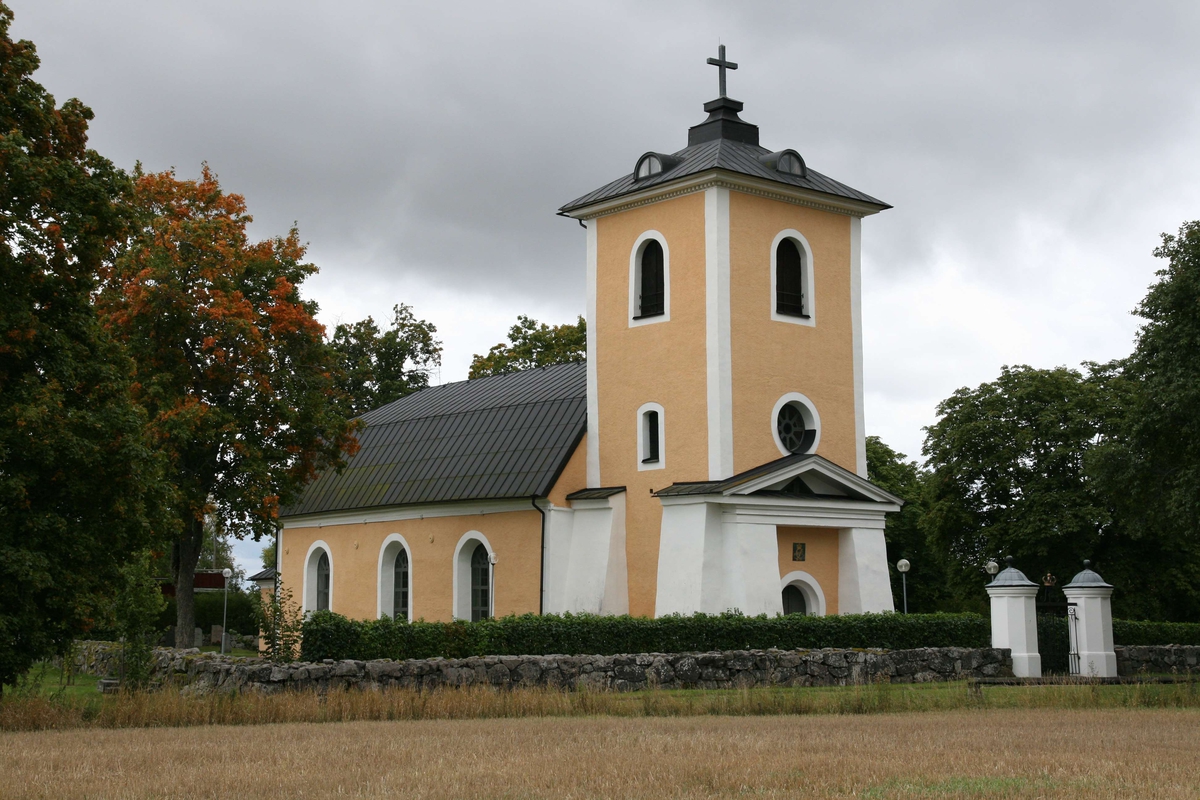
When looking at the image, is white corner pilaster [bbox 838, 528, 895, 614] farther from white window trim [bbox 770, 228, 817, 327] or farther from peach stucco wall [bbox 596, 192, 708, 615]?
white window trim [bbox 770, 228, 817, 327]

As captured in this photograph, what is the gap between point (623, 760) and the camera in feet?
37.6

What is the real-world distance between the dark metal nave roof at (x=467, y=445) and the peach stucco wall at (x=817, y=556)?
5.38 meters

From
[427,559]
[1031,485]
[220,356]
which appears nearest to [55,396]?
[220,356]

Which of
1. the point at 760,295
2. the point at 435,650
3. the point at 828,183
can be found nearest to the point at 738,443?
the point at 760,295

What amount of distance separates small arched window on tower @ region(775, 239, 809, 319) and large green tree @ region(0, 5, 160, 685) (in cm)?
1580

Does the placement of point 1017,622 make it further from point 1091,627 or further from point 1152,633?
point 1152,633

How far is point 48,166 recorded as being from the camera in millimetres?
18750

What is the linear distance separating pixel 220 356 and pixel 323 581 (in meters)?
11.5

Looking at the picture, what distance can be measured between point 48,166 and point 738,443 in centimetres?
1572

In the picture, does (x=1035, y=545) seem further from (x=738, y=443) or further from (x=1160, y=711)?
(x=1160, y=711)

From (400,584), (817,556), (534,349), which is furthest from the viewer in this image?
(534,349)

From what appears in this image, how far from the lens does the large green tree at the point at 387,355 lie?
60.3 meters

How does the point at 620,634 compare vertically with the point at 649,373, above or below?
below

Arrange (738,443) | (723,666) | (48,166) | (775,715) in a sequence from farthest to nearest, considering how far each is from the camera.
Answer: (738,443) < (723,666) < (48,166) < (775,715)
